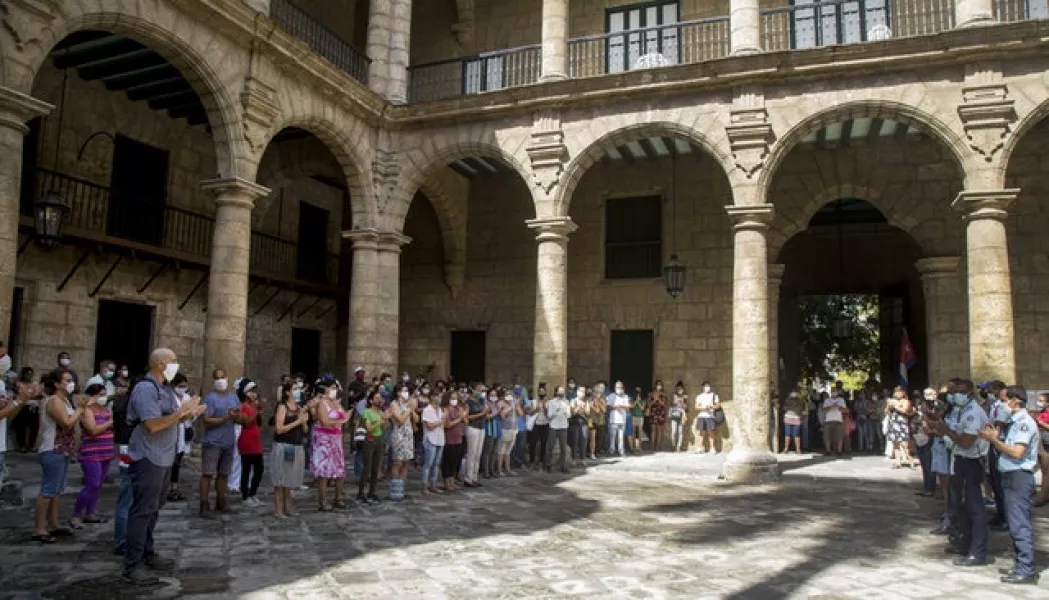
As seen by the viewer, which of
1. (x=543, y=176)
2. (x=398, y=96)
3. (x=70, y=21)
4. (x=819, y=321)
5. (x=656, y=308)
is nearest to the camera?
(x=70, y=21)

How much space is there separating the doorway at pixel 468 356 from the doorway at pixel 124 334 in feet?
22.8

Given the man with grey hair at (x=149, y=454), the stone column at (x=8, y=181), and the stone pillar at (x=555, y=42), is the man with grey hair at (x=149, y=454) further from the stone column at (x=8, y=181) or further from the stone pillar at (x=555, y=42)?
the stone pillar at (x=555, y=42)

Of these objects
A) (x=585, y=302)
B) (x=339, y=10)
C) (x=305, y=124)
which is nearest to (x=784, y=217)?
(x=585, y=302)

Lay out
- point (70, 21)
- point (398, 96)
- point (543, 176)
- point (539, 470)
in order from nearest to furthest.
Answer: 1. point (70, 21)
2. point (539, 470)
3. point (543, 176)
4. point (398, 96)

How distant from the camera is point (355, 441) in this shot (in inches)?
350

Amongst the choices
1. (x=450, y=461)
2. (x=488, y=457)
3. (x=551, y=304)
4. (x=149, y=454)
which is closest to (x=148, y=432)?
(x=149, y=454)

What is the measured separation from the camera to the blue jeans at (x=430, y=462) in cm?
914

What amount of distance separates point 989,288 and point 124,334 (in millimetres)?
14170

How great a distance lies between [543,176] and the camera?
13.4 m

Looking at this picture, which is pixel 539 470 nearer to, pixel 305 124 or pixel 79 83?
pixel 305 124

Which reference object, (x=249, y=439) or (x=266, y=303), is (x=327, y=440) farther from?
(x=266, y=303)

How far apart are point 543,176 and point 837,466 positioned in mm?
7140

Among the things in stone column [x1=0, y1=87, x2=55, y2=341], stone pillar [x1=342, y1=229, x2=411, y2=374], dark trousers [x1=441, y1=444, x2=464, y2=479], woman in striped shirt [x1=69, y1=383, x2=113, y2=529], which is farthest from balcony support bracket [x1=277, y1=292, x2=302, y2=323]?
woman in striped shirt [x1=69, y1=383, x2=113, y2=529]

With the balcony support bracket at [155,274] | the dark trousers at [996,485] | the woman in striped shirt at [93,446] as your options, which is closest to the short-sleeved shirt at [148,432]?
the woman in striped shirt at [93,446]
